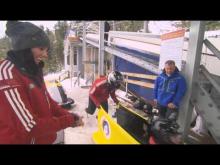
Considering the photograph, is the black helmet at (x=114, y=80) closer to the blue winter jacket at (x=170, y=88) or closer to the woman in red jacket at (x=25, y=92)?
the blue winter jacket at (x=170, y=88)

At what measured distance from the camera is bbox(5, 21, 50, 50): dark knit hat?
173 cm

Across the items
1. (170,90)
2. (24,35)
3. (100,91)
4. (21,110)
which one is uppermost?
(24,35)

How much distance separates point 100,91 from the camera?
5.85 m

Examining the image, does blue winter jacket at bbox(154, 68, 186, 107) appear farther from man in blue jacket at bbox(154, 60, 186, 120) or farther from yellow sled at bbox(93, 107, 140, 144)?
yellow sled at bbox(93, 107, 140, 144)

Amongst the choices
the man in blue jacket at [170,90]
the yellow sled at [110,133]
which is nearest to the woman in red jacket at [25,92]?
the yellow sled at [110,133]

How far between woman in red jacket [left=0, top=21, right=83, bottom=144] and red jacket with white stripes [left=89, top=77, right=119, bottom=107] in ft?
12.2

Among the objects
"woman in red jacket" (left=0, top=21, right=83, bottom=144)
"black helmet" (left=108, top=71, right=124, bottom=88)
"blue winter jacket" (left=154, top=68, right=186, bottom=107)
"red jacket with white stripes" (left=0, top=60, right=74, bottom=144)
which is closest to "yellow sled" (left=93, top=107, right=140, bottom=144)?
"woman in red jacket" (left=0, top=21, right=83, bottom=144)

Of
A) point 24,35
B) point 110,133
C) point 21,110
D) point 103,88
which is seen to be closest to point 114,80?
point 103,88

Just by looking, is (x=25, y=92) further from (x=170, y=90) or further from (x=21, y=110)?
(x=170, y=90)

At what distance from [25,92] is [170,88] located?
3296 millimetres

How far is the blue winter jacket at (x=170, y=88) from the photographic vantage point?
423cm
